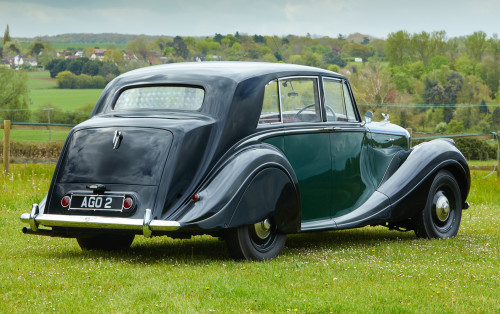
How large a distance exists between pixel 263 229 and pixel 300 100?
1.51m

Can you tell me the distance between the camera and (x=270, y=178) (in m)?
6.42

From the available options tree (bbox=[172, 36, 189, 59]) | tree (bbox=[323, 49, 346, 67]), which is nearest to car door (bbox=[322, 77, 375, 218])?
tree (bbox=[172, 36, 189, 59])

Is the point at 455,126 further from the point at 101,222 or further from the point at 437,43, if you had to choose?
the point at 101,222

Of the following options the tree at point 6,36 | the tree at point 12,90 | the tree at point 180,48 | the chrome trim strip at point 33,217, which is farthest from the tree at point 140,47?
the chrome trim strip at point 33,217

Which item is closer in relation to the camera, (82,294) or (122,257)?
(82,294)

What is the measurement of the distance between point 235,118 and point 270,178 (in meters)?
0.65

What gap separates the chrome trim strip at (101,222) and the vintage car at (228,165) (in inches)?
0.4

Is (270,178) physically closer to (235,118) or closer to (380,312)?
(235,118)

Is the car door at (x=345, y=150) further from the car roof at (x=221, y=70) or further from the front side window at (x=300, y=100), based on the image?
the car roof at (x=221, y=70)

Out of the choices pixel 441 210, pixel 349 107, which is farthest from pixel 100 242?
pixel 441 210

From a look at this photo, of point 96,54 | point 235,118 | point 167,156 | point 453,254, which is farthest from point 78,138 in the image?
point 96,54

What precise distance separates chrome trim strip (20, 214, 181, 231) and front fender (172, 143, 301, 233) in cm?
17

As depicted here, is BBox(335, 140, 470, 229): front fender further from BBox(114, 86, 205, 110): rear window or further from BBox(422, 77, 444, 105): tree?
BBox(422, 77, 444, 105): tree

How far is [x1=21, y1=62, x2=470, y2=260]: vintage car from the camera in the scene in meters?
6.05
